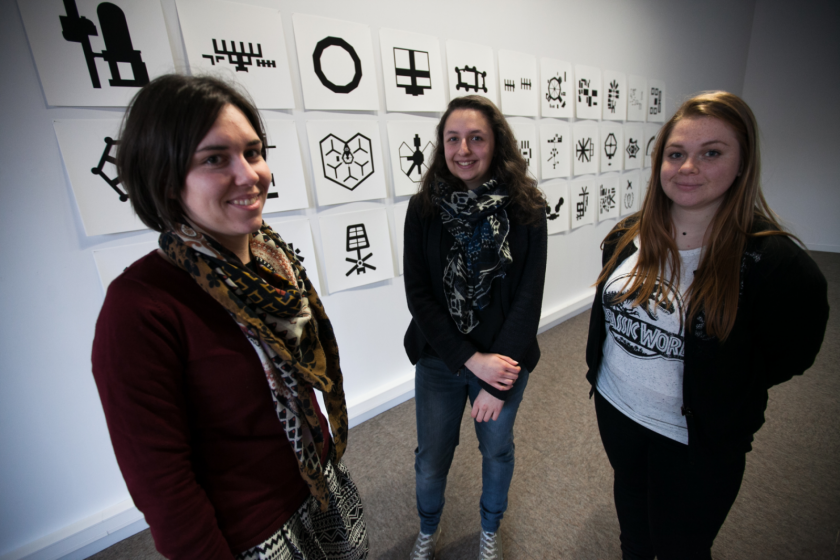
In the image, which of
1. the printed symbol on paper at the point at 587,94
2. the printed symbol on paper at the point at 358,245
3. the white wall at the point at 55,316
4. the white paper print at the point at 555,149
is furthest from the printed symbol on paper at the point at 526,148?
the printed symbol on paper at the point at 358,245

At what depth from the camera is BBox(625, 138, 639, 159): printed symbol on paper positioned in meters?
3.51

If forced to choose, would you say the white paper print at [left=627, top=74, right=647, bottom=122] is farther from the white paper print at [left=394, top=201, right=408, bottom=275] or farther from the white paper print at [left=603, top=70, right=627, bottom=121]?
the white paper print at [left=394, top=201, right=408, bottom=275]

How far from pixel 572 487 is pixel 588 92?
9.64 feet

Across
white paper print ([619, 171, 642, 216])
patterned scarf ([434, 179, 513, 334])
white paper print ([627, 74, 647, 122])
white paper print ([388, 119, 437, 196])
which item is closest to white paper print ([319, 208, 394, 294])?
white paper print ([388, 119, 437, 196])

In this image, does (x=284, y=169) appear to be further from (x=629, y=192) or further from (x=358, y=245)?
(x=629, y=192)

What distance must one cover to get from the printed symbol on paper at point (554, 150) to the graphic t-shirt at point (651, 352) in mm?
2048

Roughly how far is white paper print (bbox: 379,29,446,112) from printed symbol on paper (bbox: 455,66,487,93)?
0.14 m

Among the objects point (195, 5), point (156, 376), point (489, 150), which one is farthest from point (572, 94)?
point (156, 376)

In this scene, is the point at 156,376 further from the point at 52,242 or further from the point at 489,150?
the point at 52,242

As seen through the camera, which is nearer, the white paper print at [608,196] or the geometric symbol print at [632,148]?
the white paper print at [608,196]

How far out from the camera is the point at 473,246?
1.05 m

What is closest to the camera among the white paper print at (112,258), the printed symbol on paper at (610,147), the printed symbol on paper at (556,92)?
the white paper print at (112,258)

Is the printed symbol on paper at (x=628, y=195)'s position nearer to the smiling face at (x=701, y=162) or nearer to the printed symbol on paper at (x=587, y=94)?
the printed symbol on paper at (x=587, y=94)

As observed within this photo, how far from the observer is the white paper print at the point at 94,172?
1243mm
